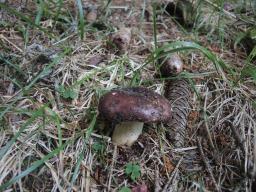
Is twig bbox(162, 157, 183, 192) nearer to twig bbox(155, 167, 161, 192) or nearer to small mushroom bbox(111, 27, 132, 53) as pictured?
twig bbox(155, 167, 161, 192)

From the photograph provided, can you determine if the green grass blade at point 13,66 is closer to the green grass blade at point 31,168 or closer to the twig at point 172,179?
the green grass blade at point 31,168

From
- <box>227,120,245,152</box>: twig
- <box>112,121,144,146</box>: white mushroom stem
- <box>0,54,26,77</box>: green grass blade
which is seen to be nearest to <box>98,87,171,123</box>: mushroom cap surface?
<box>112,121,144,146</box>: white mushroom stem

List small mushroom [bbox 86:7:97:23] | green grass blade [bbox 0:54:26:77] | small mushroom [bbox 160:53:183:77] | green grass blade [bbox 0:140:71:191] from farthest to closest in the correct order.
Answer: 1. small mushroom [bbox 86:7:97:23]
2. small mushroom [bbox 160:53:183:77]
3. green grass blade [bbox 0:54:26:77]
4. green grass blade [bbox 0:140:71:191]

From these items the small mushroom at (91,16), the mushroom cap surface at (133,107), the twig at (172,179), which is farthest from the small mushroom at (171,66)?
the small mushroom at (91,16)

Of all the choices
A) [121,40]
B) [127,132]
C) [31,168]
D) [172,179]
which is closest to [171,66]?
[121,40]

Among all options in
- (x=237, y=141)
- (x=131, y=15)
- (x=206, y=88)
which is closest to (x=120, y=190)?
(x=237, y=141)

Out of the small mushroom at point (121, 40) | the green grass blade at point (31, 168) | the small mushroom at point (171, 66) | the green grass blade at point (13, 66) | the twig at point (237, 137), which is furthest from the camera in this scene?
the small mushroom at point (121, 40)

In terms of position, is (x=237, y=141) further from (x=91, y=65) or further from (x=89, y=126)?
(x=91, y=65)
